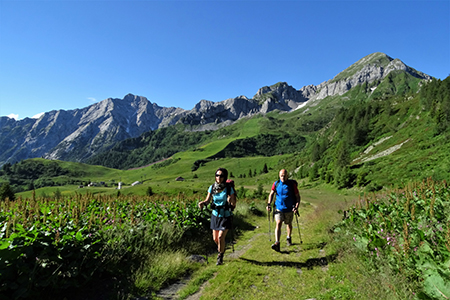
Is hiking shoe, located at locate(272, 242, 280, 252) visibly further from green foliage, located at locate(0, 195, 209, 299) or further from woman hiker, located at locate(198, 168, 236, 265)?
green foliage, located at locate(0, 195, 209, 299)

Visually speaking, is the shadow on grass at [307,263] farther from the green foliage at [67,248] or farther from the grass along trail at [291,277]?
the green foliage at [67,248]

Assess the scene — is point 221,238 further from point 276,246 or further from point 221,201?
point 276,246

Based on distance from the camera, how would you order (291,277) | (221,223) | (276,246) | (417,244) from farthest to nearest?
(276,246)
(221,223)
(291,277)
(417,244)

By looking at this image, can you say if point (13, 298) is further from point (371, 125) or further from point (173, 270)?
point (371, 125)

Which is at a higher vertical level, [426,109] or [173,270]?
[426,109]

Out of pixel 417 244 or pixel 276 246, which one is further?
pixel 276 246

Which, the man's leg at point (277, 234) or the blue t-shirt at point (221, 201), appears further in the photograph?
the man's leg at point (277, 234)

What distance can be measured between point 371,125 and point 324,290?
10871cm

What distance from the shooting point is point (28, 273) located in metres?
Answer: 3.91

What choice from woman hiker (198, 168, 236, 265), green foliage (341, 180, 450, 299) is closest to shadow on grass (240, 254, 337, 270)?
green foliage (341, 180, 450, 299)

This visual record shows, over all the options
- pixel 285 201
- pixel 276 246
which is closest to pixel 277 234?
pixel 276 246

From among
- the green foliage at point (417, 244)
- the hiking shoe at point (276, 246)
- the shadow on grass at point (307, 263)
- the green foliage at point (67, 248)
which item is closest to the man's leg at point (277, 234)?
the hiking shoe at point (276, 246)

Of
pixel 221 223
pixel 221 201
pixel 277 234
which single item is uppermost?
pixel 221 201

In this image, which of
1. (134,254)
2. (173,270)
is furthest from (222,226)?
(134,254)
